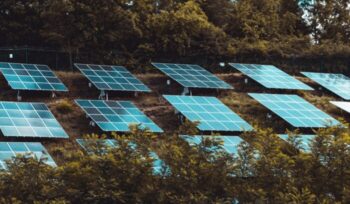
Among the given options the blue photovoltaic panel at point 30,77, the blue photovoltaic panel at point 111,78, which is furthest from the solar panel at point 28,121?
the blue photovoltaic panel at point 111,78

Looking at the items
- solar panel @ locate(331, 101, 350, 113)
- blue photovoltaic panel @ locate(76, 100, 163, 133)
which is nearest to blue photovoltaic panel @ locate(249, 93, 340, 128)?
solar panel @ locate(331, 101, 350, 113)

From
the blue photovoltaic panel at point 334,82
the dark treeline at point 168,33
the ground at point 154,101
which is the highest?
the dark treeline at point 168,33

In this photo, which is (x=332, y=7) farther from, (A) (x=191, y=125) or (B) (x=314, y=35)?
(A) (x=191, y=125)

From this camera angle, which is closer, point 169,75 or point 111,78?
point 111,78

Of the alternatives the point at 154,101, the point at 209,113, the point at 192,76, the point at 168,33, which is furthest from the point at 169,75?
the point at 209,113

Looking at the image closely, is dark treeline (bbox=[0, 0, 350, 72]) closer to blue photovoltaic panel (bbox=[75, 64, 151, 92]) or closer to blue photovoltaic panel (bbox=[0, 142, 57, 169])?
blue photovoltaic panel (bbox=[75, 64, 151, 92])

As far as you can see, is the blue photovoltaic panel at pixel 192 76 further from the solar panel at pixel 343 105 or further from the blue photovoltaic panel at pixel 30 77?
the blue photovoltaic panel at pixel 30 77

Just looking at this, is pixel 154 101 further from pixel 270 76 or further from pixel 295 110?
pixel 270 76
